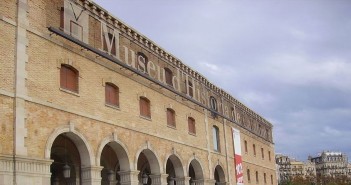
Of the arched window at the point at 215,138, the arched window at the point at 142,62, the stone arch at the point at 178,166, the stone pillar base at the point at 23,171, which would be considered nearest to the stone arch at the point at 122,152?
the arched window at the point at 142,62

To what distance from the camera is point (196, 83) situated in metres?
33.8

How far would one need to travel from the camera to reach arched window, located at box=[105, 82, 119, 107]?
2316 cm

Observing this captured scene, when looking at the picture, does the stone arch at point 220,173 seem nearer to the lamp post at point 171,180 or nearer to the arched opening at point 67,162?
the lamp post at point 171,180

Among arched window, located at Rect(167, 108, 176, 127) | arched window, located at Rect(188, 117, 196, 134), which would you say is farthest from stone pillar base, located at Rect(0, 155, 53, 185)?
arched window, located at Rect(188, 117, 196, 134)

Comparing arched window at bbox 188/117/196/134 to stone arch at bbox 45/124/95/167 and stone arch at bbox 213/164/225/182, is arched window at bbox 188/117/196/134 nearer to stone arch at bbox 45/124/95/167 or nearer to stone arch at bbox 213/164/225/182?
stone arch at bbox 213/164/225/182

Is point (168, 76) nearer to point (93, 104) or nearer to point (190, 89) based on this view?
point (190, 89)

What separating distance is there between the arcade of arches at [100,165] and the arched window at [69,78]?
1.95 m

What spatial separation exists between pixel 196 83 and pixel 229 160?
675cm

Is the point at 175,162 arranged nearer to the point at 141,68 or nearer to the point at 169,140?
the point at 169,140

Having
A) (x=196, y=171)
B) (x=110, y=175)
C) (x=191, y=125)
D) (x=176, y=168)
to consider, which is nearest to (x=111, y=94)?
(x=110, y=175)

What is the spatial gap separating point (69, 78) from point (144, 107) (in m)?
6.31

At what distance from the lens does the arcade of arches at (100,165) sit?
2062 cm

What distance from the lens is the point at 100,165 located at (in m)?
24.8

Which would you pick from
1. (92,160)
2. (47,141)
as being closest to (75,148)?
(92,160)
